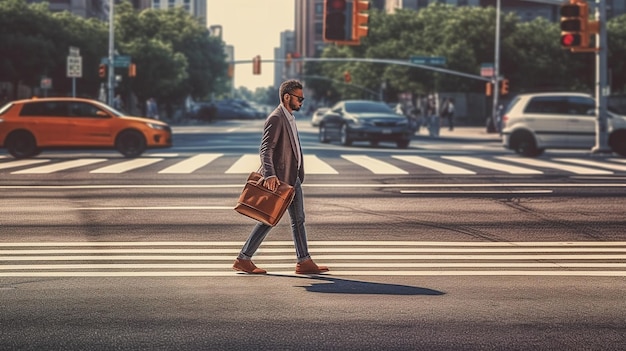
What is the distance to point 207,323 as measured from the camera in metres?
6.50

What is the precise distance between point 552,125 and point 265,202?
1999 cm

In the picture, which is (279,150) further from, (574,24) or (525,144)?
(574,24)

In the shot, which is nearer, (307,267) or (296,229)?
(307,267)

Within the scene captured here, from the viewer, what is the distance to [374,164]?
2288 centimetres

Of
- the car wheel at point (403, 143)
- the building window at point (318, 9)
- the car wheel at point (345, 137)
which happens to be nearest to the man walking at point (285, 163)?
the car wheel at point (403, 143)

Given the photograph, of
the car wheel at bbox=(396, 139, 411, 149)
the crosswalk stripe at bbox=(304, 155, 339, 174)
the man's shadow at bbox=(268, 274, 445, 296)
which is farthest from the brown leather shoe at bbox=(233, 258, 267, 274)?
the car wheel at bbox=(396, 139, 411, 149)

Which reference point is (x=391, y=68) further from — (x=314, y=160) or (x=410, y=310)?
(x=410, y=310)

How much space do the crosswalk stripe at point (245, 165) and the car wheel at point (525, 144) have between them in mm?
6791

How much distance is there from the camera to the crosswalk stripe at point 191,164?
20641 mm

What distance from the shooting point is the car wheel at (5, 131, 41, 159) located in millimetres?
25922

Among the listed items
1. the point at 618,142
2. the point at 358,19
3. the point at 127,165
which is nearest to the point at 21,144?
the point at 127,165

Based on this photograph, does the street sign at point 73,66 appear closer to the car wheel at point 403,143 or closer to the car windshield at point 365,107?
the car windshield at point 365,107

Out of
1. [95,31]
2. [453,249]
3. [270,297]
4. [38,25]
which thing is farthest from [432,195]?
[95,31]

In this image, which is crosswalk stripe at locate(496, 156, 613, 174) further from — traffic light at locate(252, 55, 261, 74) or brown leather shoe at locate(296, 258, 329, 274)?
traffic light at locate(252, 55, 261, 74)
